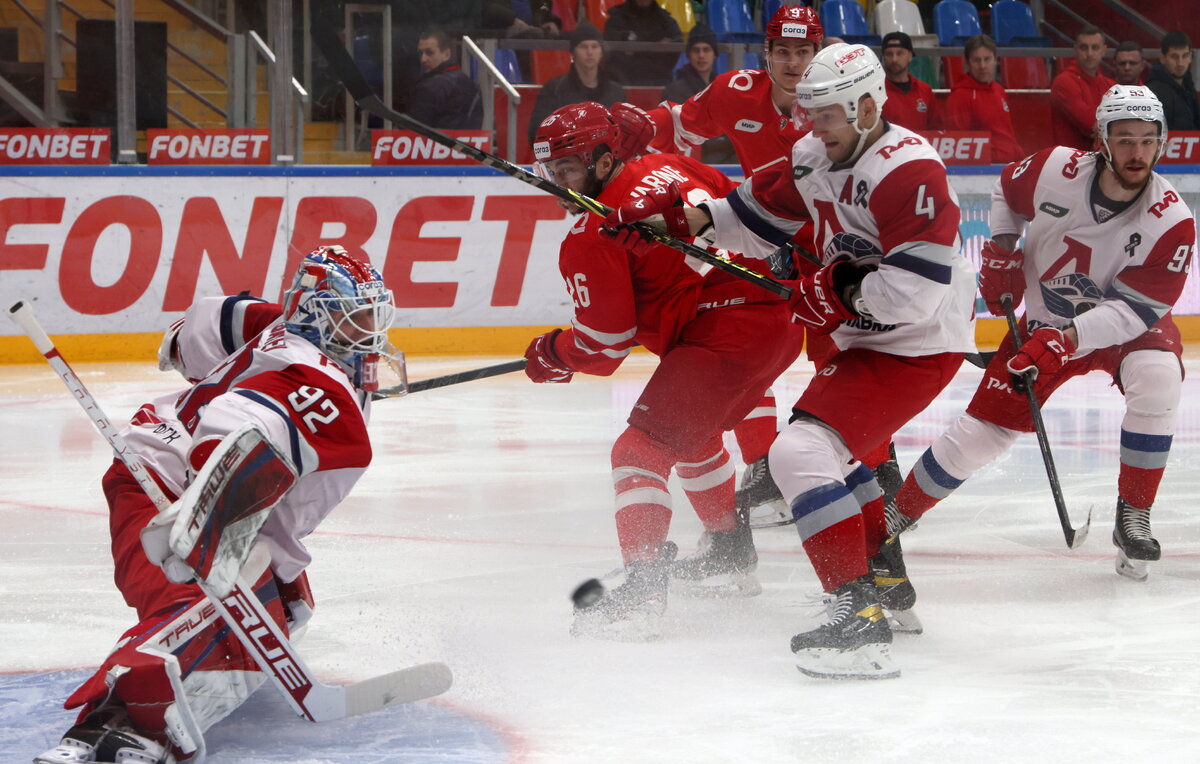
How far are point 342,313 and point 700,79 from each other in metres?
5.31

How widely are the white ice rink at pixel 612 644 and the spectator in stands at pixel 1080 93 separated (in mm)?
3121

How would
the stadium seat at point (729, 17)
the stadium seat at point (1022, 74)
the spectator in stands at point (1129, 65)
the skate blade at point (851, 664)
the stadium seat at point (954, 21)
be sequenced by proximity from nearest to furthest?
Result: the skate blade at point (851, 664), the spectator in stands at point (1129, 65), the stadium seat at point (1022, 74), the stadium seat at point (729, 17), the stadium seat at point (954, 21)

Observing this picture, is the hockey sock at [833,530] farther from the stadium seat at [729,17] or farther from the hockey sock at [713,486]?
the stadium seat at [729,17]

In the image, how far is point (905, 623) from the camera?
2691mm

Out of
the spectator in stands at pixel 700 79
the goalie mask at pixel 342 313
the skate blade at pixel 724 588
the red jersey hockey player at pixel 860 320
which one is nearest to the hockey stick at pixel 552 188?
the red jersey hockey player at pixel 860 320

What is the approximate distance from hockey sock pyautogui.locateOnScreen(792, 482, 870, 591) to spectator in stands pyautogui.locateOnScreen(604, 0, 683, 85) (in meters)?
5.15

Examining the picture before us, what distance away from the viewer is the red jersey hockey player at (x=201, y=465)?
6.03 feet

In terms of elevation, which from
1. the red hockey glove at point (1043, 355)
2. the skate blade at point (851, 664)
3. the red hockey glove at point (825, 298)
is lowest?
the skate blade at point (851, 664)

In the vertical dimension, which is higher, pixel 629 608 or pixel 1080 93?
pixel 1080 93

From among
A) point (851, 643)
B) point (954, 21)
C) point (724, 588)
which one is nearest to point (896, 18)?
point (954, 21)

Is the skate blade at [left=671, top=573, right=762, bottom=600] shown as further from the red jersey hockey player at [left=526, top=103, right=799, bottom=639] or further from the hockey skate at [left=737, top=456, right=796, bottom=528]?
the hockey skate at [left=737, top=456, right=796, bottom=528]

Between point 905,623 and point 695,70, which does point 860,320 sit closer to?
point 905,623

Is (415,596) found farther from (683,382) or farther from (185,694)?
(185,694)

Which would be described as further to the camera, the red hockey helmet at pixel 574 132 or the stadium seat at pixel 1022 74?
the stadium seat at pixel 1022 74
